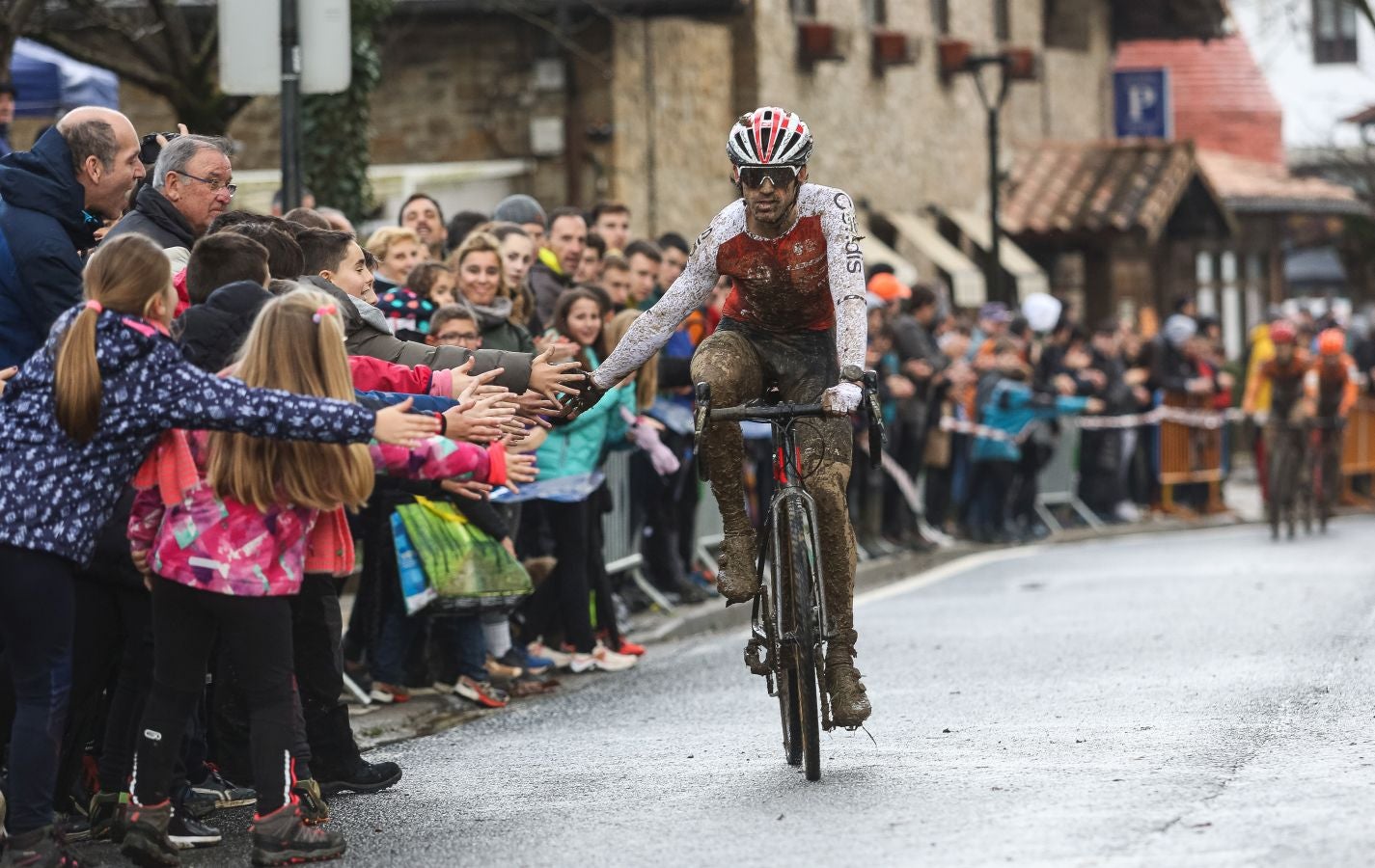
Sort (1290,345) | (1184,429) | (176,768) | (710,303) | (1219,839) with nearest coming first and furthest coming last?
(1219,839), (176,768), (710,303), (1290,345), (1184,429)

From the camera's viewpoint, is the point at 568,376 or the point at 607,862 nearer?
the point at 607,862

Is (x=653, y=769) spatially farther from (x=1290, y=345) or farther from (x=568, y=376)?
(x=1290, y=345)

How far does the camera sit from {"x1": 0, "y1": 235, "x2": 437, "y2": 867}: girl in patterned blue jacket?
665 cm

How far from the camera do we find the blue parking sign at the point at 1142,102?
42.6 meters

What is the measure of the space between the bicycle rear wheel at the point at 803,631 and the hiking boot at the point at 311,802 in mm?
1580

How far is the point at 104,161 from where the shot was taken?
8.05 meters

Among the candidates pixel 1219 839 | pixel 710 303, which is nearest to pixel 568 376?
pixel 1219 839

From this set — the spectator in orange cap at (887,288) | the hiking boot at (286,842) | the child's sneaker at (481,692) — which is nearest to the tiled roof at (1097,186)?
the spectator in orange cap at (887,288)

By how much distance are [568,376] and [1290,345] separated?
15.7m

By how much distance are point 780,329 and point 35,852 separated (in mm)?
3258

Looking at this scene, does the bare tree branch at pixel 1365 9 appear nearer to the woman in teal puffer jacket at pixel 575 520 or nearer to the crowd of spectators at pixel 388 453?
the crowd of spectators at pixel 388 453

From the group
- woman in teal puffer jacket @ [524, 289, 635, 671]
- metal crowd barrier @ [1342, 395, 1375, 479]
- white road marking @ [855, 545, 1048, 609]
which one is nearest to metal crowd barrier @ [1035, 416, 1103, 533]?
white road marking @ [855, 545, 1048, 609]

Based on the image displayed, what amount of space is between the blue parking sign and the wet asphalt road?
99.0 ft

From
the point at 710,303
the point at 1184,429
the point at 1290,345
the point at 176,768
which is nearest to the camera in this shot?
the point at 176,768
